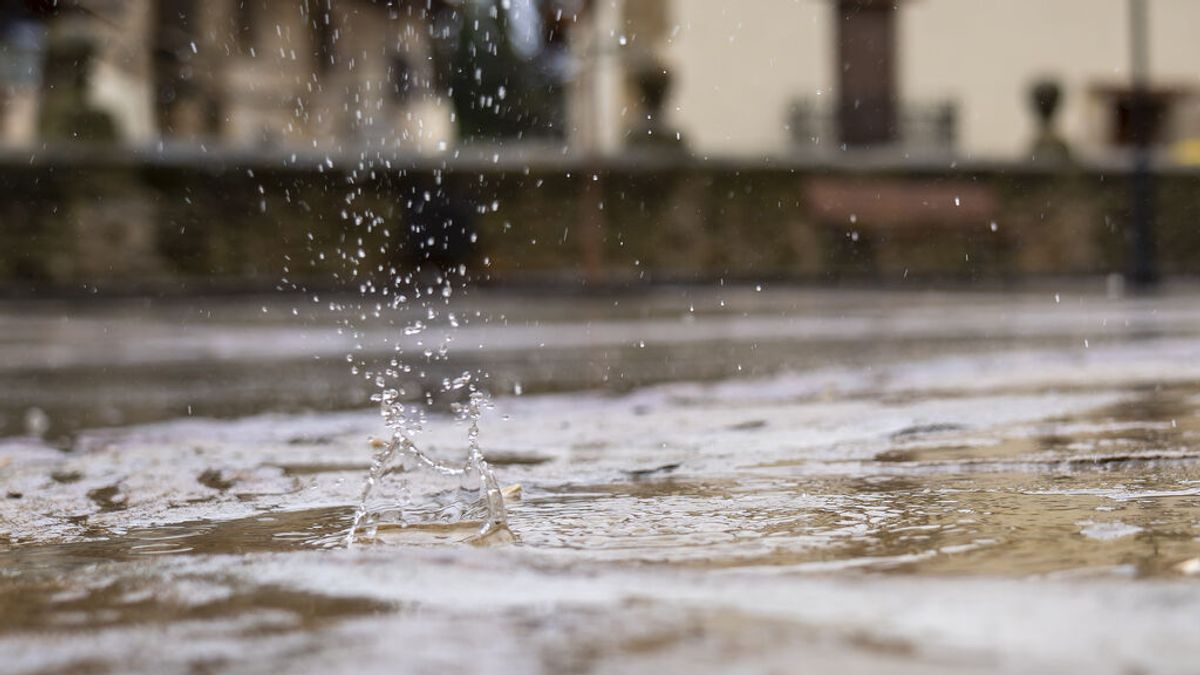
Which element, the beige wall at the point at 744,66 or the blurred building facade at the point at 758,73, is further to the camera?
the beige wall at the point at 744,66

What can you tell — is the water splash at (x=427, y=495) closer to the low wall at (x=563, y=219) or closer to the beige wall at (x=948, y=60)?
the low wall at (x=563, y=219)

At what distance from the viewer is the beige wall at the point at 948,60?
20.6 meters

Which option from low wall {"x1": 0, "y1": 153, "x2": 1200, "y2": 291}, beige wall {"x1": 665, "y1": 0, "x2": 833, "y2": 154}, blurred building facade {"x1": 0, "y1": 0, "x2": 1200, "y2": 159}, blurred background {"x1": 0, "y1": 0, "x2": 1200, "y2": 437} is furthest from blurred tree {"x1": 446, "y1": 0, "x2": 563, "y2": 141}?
low wall {"x1": 0, "y1": 153, "x2": 1200, "y2": 291}

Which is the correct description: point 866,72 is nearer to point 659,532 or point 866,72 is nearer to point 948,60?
point 948,60

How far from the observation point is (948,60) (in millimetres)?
21547

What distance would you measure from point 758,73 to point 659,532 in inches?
754

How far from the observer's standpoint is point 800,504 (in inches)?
82.5

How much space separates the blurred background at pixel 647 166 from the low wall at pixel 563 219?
0.03 m

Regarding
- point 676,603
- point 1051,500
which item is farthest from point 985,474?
point 676,603

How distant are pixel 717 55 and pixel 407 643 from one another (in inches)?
788

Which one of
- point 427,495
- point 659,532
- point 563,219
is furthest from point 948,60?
point 659,532

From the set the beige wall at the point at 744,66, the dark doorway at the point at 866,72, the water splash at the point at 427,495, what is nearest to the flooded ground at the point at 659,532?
the water splash at the point at 427,495

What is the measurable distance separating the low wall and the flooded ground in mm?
12141

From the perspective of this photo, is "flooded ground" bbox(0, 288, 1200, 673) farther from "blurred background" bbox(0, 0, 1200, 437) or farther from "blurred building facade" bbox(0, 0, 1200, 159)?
"blurred building facade" bbox(0, 0, 1200, 159)
